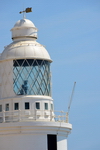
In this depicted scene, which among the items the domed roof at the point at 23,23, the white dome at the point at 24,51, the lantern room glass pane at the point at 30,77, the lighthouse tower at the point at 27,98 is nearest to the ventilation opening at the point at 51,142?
the lighthouse tower at the point at 27,98

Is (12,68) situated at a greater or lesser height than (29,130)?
greater

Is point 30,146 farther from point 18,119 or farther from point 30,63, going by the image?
point 30,63

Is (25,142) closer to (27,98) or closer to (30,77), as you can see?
(27,98)

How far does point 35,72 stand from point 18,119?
4355mm

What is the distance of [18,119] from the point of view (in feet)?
226

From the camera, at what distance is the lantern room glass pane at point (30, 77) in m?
70.1

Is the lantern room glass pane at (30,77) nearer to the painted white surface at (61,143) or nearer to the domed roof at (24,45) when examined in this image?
the domed roof at (24,45)

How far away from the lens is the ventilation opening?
69188mm

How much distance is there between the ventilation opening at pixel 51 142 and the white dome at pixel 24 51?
21.6 feet

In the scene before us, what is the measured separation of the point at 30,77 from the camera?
70.3 m

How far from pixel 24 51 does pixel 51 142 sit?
25.8 ft

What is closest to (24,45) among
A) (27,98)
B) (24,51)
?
(24,51)

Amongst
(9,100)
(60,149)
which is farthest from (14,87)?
(60,149)

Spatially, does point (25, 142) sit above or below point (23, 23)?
below
